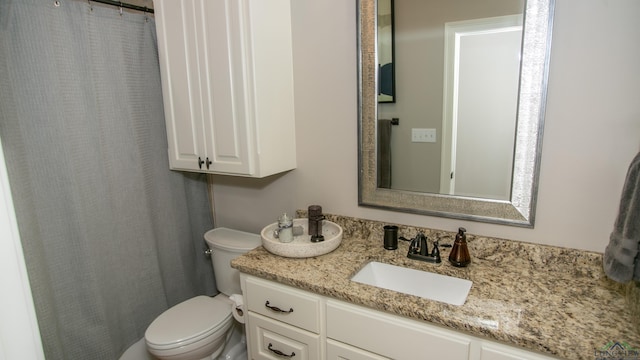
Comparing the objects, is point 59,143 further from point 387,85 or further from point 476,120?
point 476,120

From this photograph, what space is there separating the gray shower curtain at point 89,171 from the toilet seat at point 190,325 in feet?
0.75

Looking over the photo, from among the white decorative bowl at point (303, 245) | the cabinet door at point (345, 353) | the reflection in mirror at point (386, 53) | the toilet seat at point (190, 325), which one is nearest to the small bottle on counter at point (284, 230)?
the white decorative bowl at point (303, 245)

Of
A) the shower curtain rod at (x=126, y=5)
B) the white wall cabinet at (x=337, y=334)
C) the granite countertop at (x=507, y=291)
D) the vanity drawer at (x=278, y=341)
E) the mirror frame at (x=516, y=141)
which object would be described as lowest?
the vanity drawer at (x=278, y=341)

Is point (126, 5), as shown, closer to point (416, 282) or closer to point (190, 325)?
point (190, 325)

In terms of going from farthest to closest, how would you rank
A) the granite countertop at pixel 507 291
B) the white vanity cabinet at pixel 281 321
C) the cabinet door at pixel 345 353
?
the white vanity cabinet at pixel 281 321 < the cabinet door at pixel 345 353 < the granite countertop at pixel 507 291

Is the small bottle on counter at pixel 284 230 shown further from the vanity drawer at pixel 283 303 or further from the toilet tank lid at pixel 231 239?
the toilet tank lid at pixel 231 239

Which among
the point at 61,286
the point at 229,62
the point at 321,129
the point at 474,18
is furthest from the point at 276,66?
the point at 61,286

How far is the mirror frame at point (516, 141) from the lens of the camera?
125cm

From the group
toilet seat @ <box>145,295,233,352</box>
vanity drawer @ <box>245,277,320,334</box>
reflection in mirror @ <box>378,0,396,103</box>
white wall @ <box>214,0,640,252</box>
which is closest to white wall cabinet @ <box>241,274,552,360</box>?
vanity drawer @ <box>245,277,320,334</box>

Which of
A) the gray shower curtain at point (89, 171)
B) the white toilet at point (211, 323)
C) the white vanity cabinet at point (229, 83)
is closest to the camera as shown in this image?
the gray shower curtain at point (89, 171)

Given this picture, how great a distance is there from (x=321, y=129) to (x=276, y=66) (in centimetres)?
37

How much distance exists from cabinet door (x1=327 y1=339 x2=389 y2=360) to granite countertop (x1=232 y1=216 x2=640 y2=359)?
193 millimetres

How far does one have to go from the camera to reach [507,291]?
1201 mm

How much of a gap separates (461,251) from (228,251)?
122 cm
